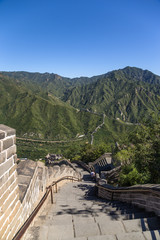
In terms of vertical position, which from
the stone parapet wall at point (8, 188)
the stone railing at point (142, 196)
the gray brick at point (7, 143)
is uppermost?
the gray brick at point (7, 143)

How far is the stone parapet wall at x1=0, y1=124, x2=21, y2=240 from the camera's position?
78.0 inches

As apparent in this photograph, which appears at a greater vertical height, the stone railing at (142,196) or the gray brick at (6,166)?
the gray brick at (6,166)

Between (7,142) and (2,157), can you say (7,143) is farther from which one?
(2,157)

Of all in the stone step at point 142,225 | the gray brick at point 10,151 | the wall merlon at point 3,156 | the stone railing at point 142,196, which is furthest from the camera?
the stone railing at point 142,196

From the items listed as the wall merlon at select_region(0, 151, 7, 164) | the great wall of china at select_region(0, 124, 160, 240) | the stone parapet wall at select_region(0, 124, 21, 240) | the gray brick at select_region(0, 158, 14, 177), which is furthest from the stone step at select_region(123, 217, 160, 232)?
the wall merlon at select_region(0, 151, 7, 164)

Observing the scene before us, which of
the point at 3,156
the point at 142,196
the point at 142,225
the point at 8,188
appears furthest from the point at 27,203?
the point at 142,196

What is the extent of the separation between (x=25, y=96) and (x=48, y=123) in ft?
147

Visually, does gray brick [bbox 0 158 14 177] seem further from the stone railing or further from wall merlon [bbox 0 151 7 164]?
the stone railing

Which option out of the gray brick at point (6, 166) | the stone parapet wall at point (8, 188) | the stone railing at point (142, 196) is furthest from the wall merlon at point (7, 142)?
the stone railing at point (142, 196)

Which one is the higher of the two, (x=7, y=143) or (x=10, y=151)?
(x=7, y=143)

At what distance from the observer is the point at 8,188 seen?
2.17 m

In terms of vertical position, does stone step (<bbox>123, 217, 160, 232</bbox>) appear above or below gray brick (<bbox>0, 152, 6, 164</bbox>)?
below

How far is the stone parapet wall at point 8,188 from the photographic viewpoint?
1981 millimetres

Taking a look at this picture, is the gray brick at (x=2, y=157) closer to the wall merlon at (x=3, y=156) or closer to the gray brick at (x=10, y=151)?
the wall merlon at (x=3, y=156)
